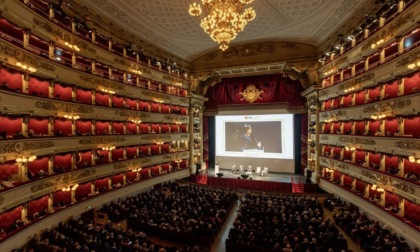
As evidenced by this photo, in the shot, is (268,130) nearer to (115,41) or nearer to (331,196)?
(331,196)

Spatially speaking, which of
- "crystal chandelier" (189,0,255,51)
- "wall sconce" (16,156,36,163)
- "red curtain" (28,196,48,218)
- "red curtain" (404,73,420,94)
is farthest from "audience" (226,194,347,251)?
"wall sconce" (16,156,36,163)

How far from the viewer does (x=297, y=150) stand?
26438mm

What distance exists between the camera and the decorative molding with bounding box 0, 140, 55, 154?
1077cm

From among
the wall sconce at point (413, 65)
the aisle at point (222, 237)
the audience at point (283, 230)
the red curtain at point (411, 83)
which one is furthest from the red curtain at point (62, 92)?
the red curtain at point (411, 83)

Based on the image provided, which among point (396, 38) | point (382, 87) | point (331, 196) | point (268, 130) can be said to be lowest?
point (331, 196)

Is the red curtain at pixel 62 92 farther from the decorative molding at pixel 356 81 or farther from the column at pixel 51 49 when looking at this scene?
the decorative molding at pixel 356 81

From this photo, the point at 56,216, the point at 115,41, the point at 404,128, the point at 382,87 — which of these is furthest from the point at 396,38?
the point at 56,216

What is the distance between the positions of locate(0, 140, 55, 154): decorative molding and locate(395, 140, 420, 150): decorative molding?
18602 millimetres

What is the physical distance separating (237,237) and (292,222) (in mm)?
3508

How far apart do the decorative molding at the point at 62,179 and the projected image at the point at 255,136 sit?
16044 millimetres

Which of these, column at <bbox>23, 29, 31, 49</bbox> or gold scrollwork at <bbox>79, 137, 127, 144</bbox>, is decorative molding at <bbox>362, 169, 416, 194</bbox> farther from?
column at <bbox>23, 29, 31, 49</bbox>

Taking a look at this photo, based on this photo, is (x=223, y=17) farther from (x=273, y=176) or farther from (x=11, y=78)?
(x=273, y=176)

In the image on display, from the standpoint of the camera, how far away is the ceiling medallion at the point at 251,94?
2700 centimetres

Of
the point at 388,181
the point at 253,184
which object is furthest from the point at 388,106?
the point at 253,184
